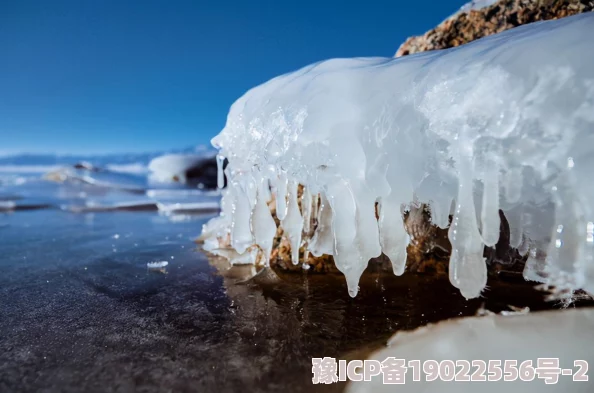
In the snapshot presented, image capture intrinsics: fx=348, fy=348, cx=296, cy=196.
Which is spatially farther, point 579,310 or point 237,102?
point 237,102

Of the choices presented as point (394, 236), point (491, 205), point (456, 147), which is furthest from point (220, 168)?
point (491, 205)

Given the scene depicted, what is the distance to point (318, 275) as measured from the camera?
2.83 m

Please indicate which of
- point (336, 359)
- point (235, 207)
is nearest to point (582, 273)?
point (336, 359)

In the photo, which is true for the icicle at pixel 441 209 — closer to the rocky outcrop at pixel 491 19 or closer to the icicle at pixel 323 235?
the icicle at pixel 323 235

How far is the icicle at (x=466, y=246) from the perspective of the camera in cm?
171

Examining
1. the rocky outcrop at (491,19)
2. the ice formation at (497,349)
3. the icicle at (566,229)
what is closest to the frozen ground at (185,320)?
the ice formation at (497,349)

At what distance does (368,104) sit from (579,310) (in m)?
1.75

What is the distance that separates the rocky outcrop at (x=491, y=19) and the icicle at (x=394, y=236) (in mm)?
2445

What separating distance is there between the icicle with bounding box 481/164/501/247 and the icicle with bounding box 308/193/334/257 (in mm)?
1093

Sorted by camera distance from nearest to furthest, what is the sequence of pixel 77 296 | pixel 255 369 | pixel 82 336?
pixel 255 369, pixel 82 336, pixel 77 296

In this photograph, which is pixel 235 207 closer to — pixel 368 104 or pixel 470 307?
pixel 368 104

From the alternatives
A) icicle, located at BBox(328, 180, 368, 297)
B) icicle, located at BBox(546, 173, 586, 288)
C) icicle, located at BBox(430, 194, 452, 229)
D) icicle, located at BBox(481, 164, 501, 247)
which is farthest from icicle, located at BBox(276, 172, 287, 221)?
icicle, located at BBox(546, 173, 586, 288)

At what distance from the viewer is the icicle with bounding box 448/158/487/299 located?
5.62 ft

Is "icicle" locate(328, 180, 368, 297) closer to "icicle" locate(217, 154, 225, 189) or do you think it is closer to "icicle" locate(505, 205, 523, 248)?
"icicle" locate(505, 205, 523, 248)
